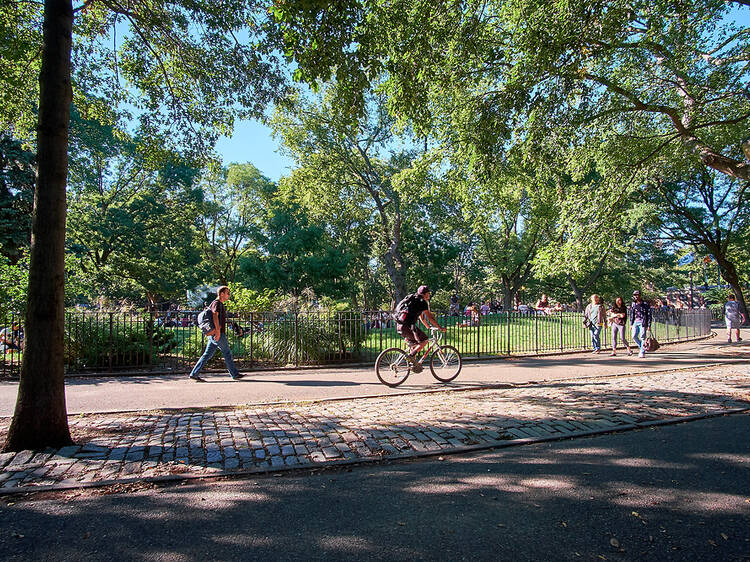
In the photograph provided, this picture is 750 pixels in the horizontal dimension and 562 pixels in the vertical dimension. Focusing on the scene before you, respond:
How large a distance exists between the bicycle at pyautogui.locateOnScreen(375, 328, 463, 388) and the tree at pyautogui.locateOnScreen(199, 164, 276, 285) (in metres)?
35.4

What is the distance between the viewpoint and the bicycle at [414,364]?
827 cm

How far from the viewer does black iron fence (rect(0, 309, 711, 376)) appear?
1018cm

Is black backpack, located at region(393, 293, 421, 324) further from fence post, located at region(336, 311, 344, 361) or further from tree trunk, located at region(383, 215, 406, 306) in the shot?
tree trunk, located at region(383, 215, 406, 306)

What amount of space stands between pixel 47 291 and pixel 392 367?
5585mm

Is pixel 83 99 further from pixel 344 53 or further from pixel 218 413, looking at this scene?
pixel 218 413

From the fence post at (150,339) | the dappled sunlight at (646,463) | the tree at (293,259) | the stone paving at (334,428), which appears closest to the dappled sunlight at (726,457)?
the dappled sunlight at (646,463)

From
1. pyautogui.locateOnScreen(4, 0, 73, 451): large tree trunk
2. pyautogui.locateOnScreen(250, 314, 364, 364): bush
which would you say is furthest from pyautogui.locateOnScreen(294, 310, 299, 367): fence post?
pyautogui.locateOnScreen(4, 0, 73, 451): large tree trunk

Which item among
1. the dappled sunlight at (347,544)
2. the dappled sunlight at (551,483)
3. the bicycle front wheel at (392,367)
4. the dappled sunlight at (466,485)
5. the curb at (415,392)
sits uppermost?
the bicycle front wheel at (392,367)

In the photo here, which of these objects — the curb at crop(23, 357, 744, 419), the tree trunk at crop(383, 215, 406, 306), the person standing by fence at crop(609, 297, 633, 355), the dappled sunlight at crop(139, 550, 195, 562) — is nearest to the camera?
the dappled sunlight at crop(139, 550, 195, 562)

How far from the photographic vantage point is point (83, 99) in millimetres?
8133

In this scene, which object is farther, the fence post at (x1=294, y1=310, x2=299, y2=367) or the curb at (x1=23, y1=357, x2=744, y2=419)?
the fence post at (x1=294, y1=310, x2=299, y2=367)

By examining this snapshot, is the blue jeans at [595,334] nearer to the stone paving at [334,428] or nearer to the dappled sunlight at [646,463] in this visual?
the stone paving at [334,428]

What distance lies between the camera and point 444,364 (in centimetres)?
866

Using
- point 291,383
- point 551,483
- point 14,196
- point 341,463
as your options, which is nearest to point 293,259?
point 14,196
